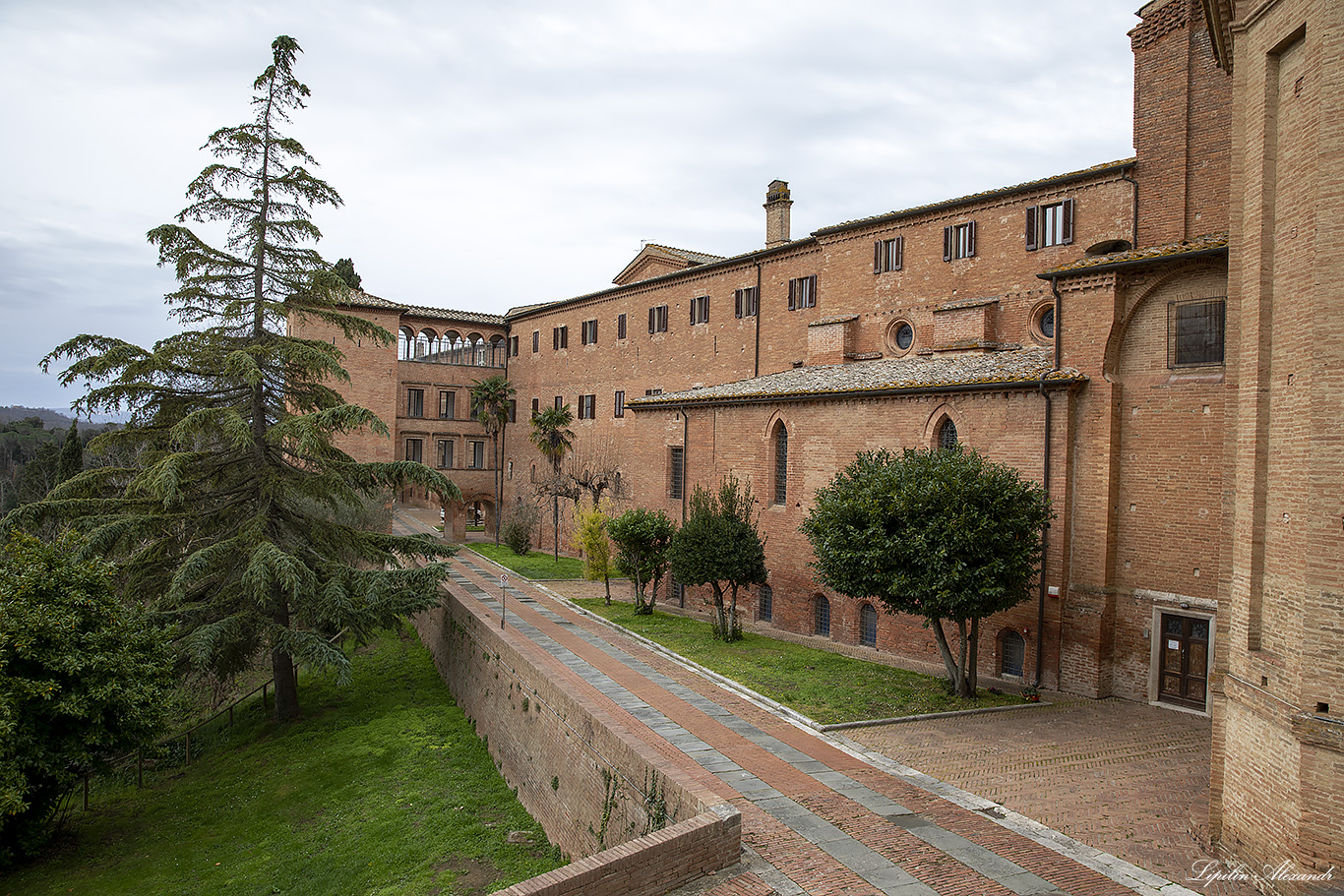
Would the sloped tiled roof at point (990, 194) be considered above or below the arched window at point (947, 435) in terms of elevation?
above

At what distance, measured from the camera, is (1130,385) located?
1647 centimetres

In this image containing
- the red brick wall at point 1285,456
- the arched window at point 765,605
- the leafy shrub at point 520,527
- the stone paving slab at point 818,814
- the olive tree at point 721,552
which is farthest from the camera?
the leafy shrub at point 520,527

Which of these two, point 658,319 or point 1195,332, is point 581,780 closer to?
point 1195,332

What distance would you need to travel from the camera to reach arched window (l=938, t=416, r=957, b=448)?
19.0m

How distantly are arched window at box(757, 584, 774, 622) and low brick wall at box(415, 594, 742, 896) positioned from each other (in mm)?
8056

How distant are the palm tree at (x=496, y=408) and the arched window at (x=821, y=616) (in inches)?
1031

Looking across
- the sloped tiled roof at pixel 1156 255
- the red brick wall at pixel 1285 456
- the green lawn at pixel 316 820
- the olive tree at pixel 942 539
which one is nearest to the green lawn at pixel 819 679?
the olive tree at pixel 942 539

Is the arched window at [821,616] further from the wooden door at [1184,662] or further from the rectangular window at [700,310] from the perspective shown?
the rectangular window at [700,310]

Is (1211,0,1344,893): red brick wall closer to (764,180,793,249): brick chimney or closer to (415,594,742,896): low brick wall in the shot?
(415,594,742,896): low brick wall

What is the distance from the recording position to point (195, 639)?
1716cm

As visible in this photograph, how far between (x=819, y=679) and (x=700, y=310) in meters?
20.3

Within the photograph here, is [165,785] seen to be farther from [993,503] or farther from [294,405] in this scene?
[993,503]

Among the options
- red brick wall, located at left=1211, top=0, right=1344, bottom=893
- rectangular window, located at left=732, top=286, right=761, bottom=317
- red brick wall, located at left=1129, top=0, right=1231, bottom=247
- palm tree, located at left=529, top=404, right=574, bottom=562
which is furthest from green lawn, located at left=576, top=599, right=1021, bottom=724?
palm tree, located at left=529, top=404, right=574, bottom=562

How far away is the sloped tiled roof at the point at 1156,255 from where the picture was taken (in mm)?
14875
